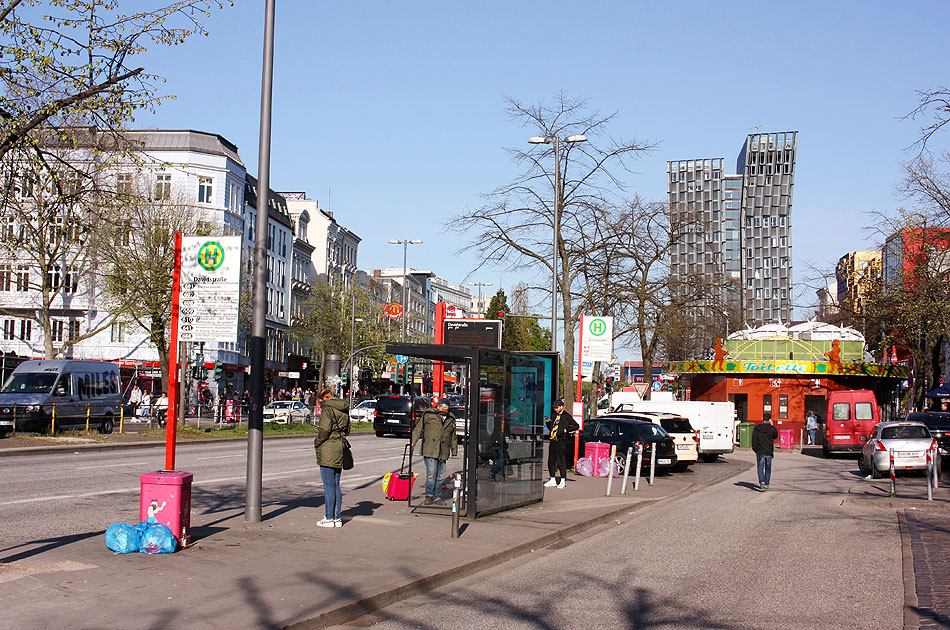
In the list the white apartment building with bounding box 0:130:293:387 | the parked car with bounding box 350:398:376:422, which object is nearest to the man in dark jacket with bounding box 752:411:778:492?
the parked car with bounding box 350:398:376:422

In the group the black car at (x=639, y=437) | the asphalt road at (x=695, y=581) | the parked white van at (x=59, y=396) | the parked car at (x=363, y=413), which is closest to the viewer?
the asphalt road at (x=695, y=581)

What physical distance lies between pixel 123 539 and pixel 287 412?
42.5 meters

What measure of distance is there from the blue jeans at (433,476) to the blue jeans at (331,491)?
9.86 feet

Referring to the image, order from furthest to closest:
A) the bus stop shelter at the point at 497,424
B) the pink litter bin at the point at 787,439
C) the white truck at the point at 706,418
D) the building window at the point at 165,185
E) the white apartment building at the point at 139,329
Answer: the white apartment building at the point at 139,329 → the pink litter bin at the point at 787,439 → the white truck at the point at 706,418 → the building window at the point at 165,185 → the bus stop shelter at the point at 497,424

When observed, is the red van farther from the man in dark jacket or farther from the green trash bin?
the man in dark jacket

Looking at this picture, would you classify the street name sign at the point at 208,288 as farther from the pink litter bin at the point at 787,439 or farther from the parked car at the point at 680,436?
the pink litter bin at the point at 787,439

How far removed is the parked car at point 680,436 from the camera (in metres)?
29.1

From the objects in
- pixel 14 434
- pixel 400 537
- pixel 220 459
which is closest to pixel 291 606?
pixel 400 537

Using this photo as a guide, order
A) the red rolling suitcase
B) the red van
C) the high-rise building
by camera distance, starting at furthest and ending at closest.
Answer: the high-rise building
the red van
the red rolling suitcase

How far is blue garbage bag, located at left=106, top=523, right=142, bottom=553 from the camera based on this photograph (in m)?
9.97

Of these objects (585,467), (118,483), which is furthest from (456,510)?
(585,467)

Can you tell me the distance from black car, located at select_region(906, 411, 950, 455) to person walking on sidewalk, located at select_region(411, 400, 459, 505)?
695 inches

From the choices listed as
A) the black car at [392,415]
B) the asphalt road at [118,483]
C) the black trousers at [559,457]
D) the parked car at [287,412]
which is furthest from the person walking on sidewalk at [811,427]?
the black trousers at [559,457]

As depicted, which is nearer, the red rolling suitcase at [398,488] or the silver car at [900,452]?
the red rolling suitcase at [398,488]
